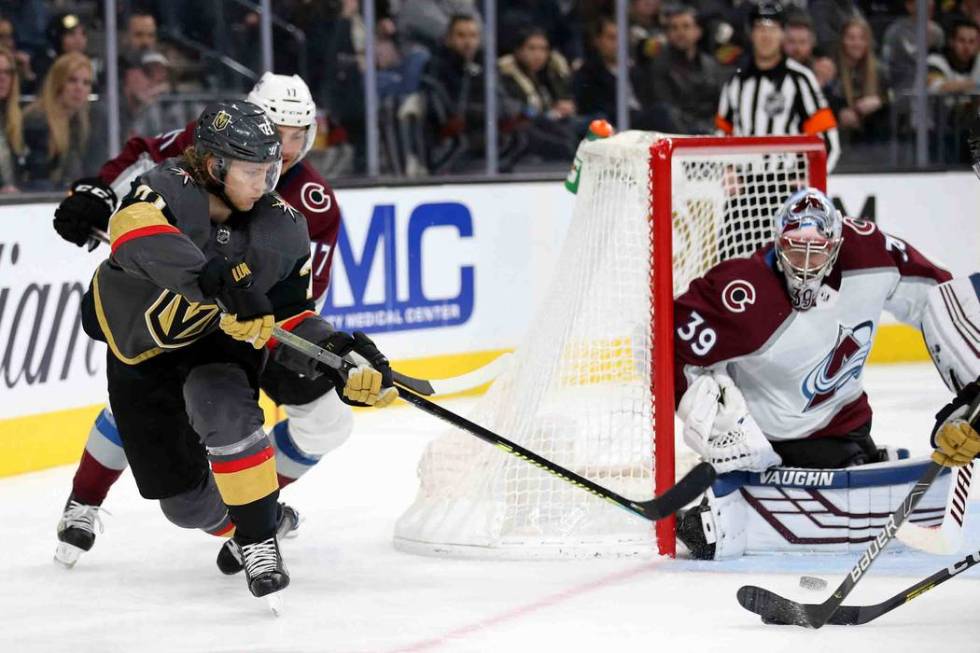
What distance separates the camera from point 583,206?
380 cm

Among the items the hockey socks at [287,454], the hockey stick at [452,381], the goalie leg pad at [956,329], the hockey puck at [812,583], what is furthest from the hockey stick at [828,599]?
the hockey socks at [287,454]

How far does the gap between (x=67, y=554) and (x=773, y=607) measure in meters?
1.48

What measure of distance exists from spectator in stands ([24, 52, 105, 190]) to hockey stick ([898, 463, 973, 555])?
3.02 meters

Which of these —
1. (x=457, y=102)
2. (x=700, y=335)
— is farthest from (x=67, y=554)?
(x=457, y=102)

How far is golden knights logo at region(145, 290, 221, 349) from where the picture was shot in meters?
3.09

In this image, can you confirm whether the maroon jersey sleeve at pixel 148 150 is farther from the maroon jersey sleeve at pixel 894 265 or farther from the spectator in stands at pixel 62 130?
the spectator in stands at pixel 62 130

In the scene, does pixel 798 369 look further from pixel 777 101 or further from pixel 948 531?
pixel 777 101

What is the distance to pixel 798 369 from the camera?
3.56 m

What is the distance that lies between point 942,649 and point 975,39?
507 centimetres

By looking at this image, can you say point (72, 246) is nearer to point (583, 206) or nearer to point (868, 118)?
point (583, 206)

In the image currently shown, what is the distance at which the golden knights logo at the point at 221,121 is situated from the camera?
3.02 m

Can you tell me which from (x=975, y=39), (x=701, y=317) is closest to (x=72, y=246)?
(x=701, y=317)

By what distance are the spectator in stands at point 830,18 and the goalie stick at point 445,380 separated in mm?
3871

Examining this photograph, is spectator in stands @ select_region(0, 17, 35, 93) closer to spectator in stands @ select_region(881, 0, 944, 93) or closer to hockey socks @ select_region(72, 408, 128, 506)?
hockey socks @ select_region(72, 408, 128, 506)
